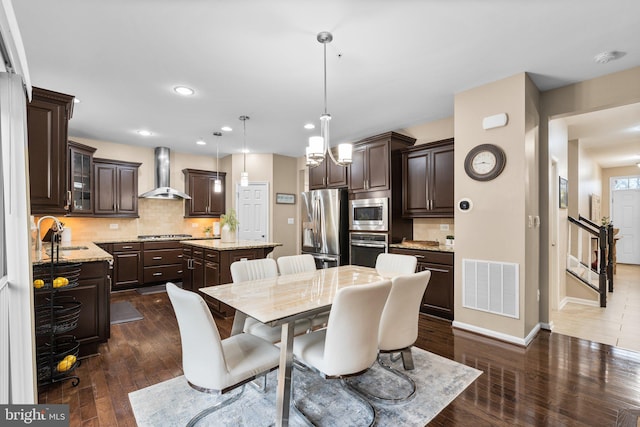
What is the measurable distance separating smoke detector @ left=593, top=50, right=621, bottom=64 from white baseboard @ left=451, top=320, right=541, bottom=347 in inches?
105

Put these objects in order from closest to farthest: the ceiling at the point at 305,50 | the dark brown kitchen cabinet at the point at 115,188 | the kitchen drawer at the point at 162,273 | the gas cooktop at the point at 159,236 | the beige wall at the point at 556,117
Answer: the ceiling at the point at 305,50 → the beige wall at the point at 556,117 → the dark brown kitchen cabinet at the point at 115,188 → the kitchen drawer at the point at 162,273 → the gas cooktop at the point at 159,236

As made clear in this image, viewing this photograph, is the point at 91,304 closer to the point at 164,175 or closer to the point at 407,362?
the point at 407,362

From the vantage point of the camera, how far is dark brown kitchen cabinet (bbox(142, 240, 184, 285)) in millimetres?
5465

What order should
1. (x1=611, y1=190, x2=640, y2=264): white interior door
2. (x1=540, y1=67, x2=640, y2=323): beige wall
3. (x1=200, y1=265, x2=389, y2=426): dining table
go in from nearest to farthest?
1. (x1=200, y1=265, x2=389, y2=426): dining table
2. (x1=540, y1=67, x2=640, y2=323): beige wall
3. (x1=611, y1=190, x2=640, y2=264): white interior door

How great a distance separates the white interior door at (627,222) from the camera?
26.2ft

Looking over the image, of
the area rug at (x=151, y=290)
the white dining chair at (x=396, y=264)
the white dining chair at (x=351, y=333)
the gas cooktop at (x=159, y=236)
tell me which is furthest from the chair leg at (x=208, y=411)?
the gas cooktop at (x=159, y=236)

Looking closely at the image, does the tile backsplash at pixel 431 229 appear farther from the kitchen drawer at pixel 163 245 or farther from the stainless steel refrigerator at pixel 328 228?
the kitchen drawer at pixel 163 245

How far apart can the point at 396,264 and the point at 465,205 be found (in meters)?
1.12

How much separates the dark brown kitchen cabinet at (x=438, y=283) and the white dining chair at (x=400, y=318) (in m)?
1.70

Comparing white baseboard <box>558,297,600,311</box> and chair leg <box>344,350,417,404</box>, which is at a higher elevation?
chair leg <box>344,350,417,404</box>

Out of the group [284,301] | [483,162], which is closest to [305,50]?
[284,301]

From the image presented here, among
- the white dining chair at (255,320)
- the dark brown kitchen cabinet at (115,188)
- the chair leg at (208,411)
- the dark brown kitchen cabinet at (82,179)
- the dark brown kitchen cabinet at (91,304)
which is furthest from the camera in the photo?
the dark brown kitchen cabinet at (115,188)

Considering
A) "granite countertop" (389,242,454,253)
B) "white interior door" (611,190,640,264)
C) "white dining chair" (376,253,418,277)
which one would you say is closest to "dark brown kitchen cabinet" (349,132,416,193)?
"granite countertop" (389,242,454,253)

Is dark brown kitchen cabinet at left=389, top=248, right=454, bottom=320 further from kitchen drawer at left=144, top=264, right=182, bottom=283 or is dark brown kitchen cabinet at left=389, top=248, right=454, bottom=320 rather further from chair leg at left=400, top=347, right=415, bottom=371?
kitchen drawer at left=144, top=264, right=182, bottom=283
